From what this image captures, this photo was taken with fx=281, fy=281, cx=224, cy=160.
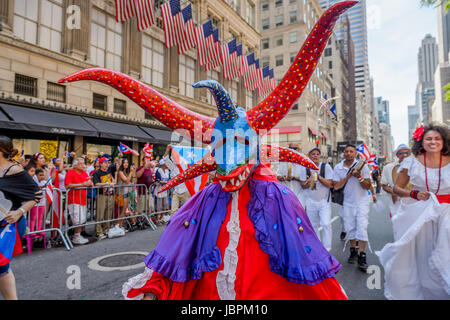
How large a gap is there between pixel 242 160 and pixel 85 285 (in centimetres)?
311

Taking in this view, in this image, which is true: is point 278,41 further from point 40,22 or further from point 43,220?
point 43,220

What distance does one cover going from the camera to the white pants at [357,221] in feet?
15.3

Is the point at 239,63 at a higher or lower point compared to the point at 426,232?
higher

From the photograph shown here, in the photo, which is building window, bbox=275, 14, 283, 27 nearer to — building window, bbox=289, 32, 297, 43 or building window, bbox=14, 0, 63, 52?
building window, bbox=289, 32, 297, 43

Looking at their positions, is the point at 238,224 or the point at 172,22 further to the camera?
the point at 172,22

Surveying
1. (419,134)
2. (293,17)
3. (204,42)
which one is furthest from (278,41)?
(419,134)

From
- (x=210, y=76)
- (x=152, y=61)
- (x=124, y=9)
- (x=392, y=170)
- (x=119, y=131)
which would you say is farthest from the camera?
(x=210, y=76)

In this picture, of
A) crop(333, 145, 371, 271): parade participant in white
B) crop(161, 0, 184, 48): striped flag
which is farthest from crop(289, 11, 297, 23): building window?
crop(333, 145, 371, 271): parade participant in white

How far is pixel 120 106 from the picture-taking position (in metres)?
15.6

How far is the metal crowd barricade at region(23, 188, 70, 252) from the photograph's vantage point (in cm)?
566

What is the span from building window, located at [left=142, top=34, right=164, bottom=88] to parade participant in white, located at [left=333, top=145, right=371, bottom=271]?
14.4m

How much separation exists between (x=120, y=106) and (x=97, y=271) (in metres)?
12.8

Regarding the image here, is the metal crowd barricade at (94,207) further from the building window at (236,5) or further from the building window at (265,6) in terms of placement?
the building window at (265,6)

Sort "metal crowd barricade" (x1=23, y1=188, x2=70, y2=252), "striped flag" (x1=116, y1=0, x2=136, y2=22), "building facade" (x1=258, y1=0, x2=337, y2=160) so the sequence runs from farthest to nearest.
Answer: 1. "building facade" (x1=258, y1=0, x2=337, y2=160)
2. "striped flag" (x1=116, y1=0, x2=136, y2=22)
3. "metal crowd barricade" (x1=23, y1=188, x2=70, y2=252)
